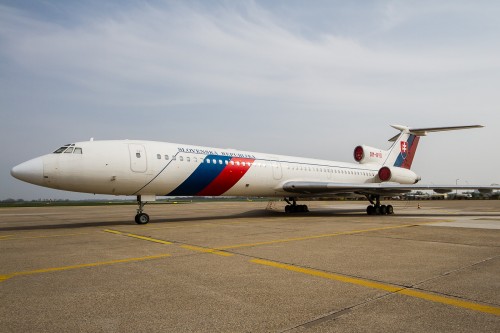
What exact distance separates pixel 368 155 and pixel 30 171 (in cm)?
2003

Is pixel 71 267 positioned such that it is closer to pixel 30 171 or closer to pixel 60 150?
pixel 30 171

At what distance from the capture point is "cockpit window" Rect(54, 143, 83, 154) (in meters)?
11.2

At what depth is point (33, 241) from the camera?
27.6ft

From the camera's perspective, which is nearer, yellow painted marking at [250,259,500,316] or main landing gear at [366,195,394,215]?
yellow painted marking at [250,259,500,316]

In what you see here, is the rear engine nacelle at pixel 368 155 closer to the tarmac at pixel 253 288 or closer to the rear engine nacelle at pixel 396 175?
the rear engine nacelle at pixel 396 175

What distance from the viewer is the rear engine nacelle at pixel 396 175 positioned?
71.2 ft

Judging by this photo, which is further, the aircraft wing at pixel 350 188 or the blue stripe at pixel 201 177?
the aircraft wing at pixel 350 188

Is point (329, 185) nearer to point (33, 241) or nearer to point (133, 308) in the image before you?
point (33, 241)

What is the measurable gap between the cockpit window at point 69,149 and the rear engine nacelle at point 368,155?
18279 mm

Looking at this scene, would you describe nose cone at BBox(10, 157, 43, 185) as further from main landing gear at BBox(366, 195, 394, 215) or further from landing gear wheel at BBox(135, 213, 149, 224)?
main landing gear at BBox(366, 195, 394, 215)

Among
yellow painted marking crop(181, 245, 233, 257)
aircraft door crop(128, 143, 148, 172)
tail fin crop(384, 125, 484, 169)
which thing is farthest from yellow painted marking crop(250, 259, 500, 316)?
tail fin crop(384, 125, 484, 169)

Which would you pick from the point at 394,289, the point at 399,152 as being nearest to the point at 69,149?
the point at 394,289

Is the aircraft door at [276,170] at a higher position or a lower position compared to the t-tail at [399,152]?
lower

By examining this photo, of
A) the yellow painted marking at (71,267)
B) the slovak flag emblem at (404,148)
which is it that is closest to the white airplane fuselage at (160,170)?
the yellow painted marking at (71,267)
